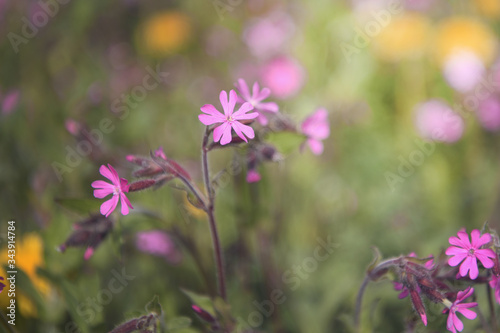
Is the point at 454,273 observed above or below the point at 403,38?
below

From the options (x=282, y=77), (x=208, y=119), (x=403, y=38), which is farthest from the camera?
(x=403, y=38)

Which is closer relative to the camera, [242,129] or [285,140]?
[242,129]

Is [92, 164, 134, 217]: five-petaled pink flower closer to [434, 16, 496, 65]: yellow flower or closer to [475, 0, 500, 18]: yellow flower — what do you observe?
[434, 16, 496, 65]: yellow flower

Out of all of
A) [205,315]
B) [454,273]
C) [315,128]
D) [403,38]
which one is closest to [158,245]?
[205,315]

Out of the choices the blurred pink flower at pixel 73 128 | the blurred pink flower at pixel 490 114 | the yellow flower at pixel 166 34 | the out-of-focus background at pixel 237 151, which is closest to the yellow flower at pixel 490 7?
the out-of-focus background at pixel 237 151

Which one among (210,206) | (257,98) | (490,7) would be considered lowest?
(210,206)

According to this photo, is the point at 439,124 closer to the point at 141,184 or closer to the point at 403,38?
the point at 403,38

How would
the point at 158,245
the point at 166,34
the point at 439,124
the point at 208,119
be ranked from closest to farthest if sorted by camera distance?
the point at 208,119 < the point at 158,245 < the point at 439,124 < the point at 166,34
